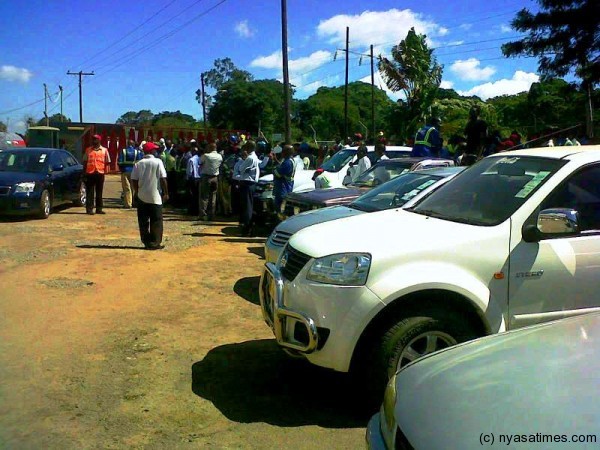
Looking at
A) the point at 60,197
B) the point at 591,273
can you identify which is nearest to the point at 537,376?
the point at 591,273

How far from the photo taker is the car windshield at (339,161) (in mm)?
13492

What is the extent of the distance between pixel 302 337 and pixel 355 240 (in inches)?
29.0

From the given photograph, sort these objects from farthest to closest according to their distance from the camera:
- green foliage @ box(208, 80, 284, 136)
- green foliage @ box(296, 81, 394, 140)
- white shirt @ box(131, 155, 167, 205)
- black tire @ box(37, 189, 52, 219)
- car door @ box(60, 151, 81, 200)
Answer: green foliage @ box(296, 81, 394, 140)
green foliage @ box(208, 80, 284, 136)
car door @ box(60, 151, 81, 200)
black tire @ box(37, 189, 52, 219)
white shirt @ box(131, 155, 167, 205)

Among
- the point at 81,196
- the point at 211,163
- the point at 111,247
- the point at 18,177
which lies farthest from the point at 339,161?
the point at 81,196

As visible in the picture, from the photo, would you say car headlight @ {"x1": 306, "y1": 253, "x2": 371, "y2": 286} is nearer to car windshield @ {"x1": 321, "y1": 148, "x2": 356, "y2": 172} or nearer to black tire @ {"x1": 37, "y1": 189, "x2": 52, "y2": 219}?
car windshield @ {"x1": 321, "y1": 148, "x2": 356, "y2": 172}

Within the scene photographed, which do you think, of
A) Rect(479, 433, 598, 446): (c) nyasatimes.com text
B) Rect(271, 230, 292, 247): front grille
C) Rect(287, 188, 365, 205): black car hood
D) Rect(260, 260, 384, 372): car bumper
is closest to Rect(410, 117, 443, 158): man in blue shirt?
Rect(287, 188, 365, 205): black car hood

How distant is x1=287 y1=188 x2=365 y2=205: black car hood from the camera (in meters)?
8.57

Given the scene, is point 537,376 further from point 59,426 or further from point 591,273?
point 59,426

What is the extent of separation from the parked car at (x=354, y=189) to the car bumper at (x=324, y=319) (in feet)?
14.1

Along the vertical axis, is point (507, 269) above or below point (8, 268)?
above

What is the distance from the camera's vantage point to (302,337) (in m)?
4.16

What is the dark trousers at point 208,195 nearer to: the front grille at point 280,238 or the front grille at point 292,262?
the front grille at point 280,238

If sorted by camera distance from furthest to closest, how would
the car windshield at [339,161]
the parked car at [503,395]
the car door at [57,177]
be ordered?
the car door at [57,177] → the car windshield at [339,161] → the parked car at [503,395]

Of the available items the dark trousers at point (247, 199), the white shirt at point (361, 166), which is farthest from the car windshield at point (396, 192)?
the dark trousers at point (247, 199)
